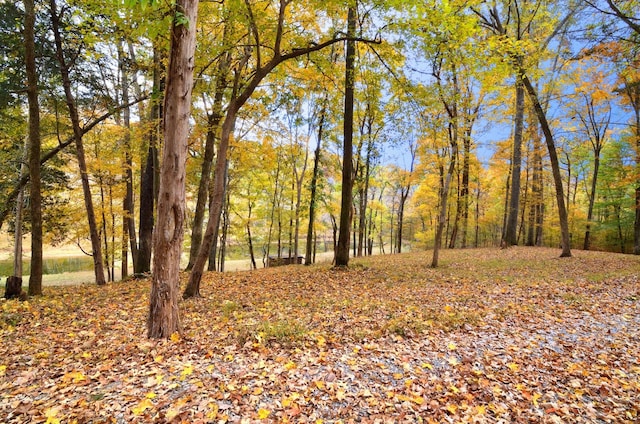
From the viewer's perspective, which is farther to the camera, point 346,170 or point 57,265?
point 57,265

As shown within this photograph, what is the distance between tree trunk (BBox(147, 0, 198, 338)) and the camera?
3797 mm

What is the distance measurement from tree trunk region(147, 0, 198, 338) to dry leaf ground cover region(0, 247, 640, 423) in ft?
3.73

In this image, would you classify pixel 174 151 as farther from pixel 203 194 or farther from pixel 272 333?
pixel 203 194

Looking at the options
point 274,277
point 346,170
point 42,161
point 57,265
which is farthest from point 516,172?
point 57,265

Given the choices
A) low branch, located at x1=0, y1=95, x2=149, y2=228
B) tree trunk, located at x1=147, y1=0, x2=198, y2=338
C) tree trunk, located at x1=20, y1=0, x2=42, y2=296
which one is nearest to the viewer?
tree trunk, located at x1=147, y1=0, x2=198, y2=338

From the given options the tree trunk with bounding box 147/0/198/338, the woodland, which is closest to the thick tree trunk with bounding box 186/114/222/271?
the woodland

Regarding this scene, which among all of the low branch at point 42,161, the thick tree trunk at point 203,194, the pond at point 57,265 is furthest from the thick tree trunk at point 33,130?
the pond at point 57,265

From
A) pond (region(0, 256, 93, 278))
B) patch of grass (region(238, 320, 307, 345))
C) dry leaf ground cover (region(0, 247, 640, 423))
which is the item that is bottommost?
pond (region(0, 256, 93, 278))

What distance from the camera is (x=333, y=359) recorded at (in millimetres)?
3881

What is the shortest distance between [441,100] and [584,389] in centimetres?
801

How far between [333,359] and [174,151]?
129 inches

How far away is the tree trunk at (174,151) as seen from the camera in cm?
380

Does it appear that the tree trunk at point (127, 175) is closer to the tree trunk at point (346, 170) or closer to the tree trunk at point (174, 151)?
the tree trunk at point (346, 170)

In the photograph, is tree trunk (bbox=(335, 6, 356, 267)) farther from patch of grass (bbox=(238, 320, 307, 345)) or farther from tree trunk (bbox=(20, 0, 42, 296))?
tree trunk (bbox=(20, 0, 42, 296))
